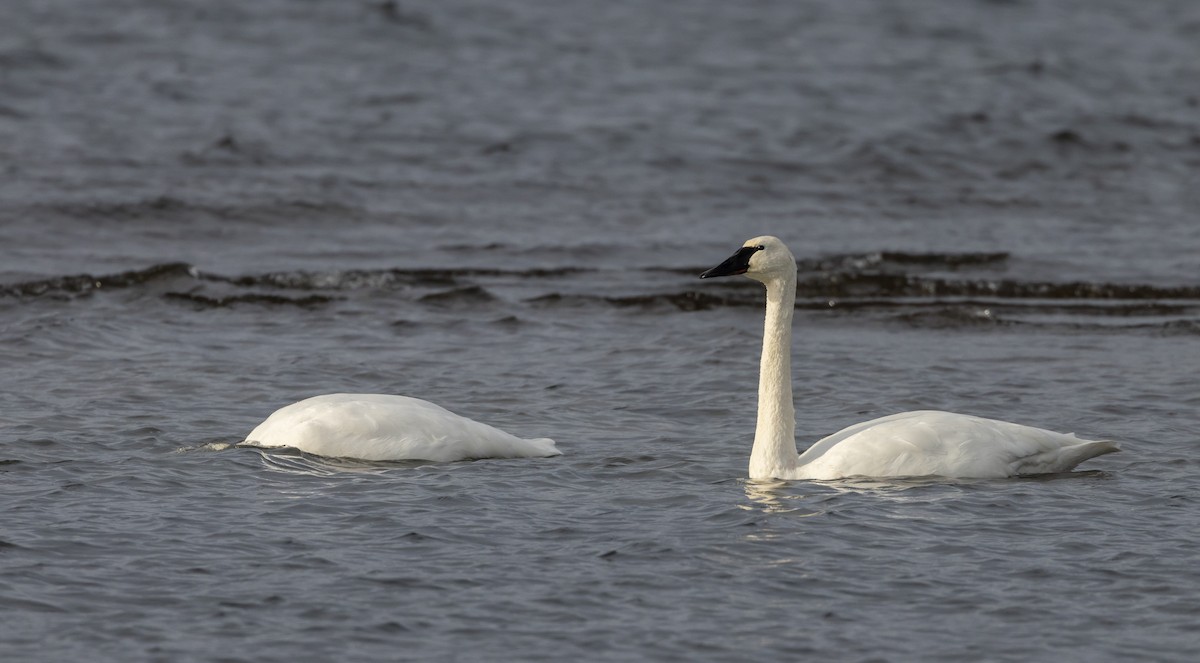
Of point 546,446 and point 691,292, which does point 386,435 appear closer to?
point 546,446

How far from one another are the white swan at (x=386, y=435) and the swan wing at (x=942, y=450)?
161 centimetres

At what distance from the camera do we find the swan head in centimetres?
930

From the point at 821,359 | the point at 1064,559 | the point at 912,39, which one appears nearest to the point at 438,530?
the point at 1064,559

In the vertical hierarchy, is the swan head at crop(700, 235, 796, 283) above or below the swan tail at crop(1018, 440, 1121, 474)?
above

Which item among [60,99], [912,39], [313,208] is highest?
[912,39]

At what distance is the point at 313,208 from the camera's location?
19812 mm

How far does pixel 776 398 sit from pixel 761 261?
2.41ft

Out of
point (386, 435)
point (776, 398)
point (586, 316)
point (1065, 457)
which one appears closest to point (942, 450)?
point (1065, 457)

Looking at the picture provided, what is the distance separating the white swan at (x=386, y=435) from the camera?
9.56 meters

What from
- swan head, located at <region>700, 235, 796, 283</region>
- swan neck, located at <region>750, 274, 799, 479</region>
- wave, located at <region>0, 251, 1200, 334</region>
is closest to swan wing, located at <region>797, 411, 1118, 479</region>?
swan neck, located at <region>750, 274, 799, 479</region>

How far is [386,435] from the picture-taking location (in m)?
9.59

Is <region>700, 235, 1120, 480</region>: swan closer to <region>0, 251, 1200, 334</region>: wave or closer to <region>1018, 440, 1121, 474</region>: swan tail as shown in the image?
<region>1018, 440, 1121, 474</region>: swan tail

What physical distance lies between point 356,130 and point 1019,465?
52.4 feet

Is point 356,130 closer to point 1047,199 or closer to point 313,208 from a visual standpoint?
point 313,208
